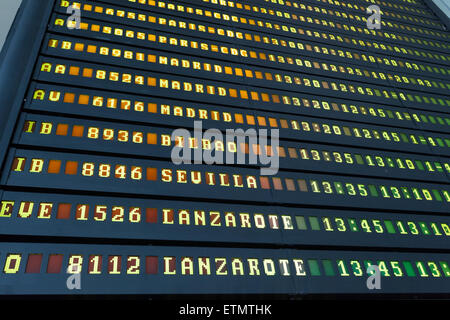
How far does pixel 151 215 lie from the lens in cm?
1945

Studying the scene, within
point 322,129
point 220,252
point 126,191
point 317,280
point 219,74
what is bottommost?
point 317,280

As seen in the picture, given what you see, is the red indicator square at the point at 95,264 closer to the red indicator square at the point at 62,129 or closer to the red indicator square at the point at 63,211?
the red indicator square at the point at 63,211

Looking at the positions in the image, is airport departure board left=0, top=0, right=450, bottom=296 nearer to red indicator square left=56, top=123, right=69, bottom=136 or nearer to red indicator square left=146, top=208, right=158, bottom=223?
red indicator square left=146, top=208, right=158, bottom=223

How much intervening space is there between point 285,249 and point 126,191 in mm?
8824

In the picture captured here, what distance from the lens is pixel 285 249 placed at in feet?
67.3

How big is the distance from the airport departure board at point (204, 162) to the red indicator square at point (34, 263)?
0.06m

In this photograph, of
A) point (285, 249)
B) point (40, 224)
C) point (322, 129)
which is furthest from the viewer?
point (322, 129)

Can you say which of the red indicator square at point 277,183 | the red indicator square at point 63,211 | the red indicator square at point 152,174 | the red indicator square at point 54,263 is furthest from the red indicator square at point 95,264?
the red indicator square at point 277,183

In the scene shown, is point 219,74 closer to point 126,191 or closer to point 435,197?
point 126,191

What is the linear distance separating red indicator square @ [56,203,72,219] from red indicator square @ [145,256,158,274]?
13.8 ft

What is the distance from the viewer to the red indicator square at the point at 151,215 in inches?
760

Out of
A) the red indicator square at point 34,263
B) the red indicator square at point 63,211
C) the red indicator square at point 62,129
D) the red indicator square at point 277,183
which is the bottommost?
the red indicator square at point 34,263

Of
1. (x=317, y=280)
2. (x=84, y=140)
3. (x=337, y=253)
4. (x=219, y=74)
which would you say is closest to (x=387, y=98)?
(x=219, y=74)

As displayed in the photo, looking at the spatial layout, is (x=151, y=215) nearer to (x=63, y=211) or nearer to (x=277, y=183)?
(x=63, y=211)
